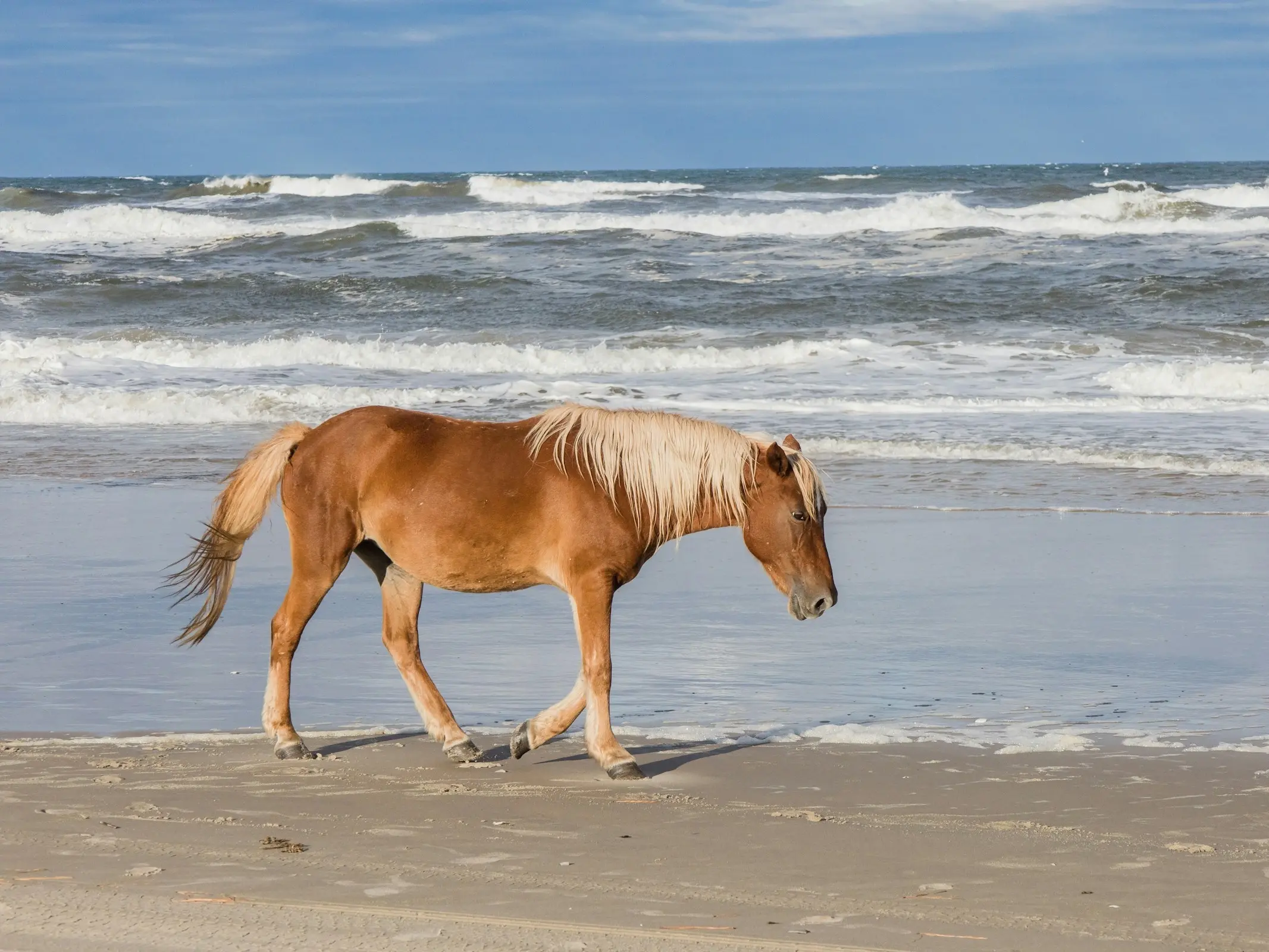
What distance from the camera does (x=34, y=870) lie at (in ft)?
10.8

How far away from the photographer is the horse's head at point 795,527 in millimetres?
4520

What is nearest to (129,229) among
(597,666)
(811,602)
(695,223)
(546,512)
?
(695,223)

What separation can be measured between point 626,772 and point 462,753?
0.54 metres

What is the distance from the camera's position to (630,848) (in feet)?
12.0

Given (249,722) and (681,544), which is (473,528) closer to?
(249,722)

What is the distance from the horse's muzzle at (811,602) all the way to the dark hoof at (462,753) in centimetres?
109

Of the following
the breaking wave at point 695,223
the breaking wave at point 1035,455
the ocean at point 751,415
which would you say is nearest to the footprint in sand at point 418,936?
the ocean at point 751,415

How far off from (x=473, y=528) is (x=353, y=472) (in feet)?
1.43

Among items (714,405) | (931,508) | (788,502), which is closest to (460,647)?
(788,502)

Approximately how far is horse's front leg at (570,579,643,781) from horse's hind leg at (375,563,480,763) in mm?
486

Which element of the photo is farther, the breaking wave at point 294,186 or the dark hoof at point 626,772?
the breaking wave at point 294,186

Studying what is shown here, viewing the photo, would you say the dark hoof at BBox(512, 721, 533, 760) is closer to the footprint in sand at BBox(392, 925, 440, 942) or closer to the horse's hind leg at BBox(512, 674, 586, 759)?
the horse's hind leg at BBox(512, 674, 586, 759)

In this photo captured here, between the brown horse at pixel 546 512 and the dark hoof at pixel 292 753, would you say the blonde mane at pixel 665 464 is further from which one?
the dark hoof at pixel 292 753

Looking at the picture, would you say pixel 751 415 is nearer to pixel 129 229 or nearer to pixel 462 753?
pixel 462 753
